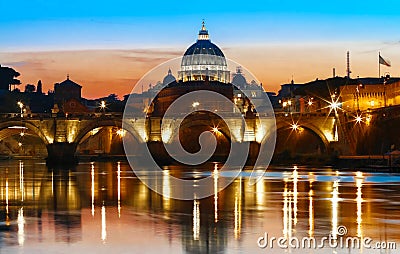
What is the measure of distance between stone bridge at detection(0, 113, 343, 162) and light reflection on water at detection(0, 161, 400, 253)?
54.1 m

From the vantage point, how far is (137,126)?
350ft

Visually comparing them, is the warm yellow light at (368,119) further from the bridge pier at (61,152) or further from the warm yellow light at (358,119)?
the bridge pier at (61,152)

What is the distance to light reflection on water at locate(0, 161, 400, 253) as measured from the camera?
25.0 meters

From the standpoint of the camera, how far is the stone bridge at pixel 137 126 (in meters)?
103

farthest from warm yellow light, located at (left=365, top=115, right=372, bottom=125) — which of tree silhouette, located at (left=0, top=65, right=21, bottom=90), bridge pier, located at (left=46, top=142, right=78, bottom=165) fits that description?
tree silhouette, located at (left=0, top=65, right=21, bottom=90)

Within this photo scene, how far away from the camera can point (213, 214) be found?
32.4 m

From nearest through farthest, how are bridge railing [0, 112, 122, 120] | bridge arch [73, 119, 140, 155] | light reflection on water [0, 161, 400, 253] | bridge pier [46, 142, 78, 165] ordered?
light reflection on water [0, 161, 400, 253] < bridge pier [46, 142, 78, 165] < bridge railing [0, 112, 122, 120] < bridge arch [73, 119, 140, 155]

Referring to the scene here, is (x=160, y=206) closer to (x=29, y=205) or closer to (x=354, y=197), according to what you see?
(x=29, y=205)

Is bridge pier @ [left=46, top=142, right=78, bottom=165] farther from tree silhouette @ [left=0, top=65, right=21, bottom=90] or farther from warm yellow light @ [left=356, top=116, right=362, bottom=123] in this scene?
tree silhouette @ [left=0, top=65, right=21, bottom=90]

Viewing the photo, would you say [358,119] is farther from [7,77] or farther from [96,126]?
[7,77]

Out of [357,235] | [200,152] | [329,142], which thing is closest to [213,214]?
[357,235]

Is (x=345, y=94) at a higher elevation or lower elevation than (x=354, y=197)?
higher

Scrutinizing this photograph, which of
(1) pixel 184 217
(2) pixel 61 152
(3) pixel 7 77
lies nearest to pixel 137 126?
(2) pixel 61 152

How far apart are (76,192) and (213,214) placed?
14900 millimetres
